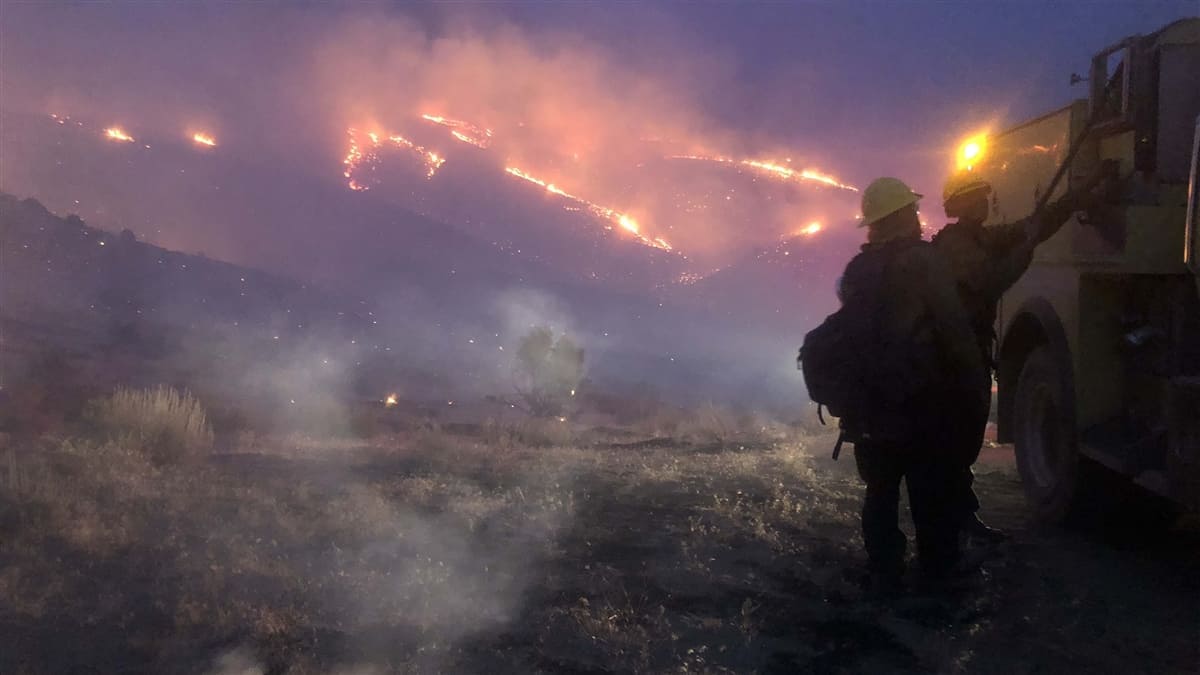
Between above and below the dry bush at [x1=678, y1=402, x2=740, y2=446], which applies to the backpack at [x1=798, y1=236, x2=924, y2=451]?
above

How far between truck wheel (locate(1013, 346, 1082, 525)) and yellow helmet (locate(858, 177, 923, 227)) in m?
1.85

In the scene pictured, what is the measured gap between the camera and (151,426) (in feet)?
31.1

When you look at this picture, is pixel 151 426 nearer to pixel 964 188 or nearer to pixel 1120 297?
pixel 964 188

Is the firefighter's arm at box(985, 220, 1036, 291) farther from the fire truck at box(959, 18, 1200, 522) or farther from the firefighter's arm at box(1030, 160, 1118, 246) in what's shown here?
the fire truck at box(959, 18, 1200, 522)

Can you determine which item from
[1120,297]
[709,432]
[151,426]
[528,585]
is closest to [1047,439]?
[1120,297]

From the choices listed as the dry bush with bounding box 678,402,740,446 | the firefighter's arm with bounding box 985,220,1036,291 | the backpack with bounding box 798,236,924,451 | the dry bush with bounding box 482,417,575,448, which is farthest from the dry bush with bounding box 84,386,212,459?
the firefighter's arm with bounding box 985,220,1036,291

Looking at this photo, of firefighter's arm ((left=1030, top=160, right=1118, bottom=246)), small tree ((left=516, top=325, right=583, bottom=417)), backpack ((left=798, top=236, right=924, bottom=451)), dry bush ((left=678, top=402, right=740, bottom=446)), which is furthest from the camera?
small tree ((left=516, top=325, right=583, bottom=417))

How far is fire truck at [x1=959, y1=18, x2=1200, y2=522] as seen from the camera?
4.45m

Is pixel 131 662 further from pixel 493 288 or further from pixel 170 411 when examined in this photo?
pixel 493 288

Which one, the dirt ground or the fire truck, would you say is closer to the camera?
the dirt ground

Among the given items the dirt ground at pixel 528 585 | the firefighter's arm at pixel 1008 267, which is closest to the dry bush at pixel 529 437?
the dirt ground at pixel 528 585

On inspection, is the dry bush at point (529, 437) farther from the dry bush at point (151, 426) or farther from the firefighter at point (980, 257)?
the firefighter at point (980, 257)

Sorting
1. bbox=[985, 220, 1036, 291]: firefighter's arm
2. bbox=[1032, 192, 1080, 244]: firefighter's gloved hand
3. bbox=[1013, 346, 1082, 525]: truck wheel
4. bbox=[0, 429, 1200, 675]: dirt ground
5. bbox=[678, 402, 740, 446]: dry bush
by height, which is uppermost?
bbox=[1032, 192, 1080, 244]: firefighter's gloved hand

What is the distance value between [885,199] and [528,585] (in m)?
2.68
